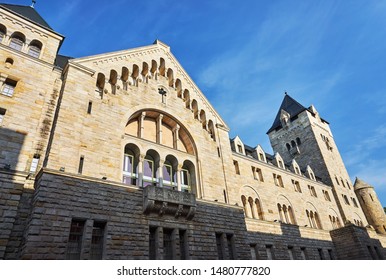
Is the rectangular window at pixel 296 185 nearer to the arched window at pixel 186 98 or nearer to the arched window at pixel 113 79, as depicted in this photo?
the arched window at pixel 186 98

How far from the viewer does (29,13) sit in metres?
18.9

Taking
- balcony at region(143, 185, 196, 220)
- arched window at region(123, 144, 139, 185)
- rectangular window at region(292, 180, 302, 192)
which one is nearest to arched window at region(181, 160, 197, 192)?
balcony at region(143, 185, 196, 220)

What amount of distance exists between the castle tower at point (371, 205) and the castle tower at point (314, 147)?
2779 millimetres

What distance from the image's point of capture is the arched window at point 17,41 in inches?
640

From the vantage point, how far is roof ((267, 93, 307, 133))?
49.9m

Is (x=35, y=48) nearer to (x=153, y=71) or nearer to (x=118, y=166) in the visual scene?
(x=153, y=71)

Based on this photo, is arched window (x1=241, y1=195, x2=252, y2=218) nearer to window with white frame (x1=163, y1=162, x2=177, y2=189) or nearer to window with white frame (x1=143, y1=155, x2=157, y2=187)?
window with white frame (x1=163, y1=162, x2=177, y2=189)

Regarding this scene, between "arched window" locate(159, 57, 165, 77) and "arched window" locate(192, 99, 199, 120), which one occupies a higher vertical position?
"arched window" locate(159, 57, 165, 77)

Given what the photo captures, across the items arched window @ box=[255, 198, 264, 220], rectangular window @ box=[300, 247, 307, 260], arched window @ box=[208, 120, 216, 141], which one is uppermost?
arched window @ box=[208, 120, 216, 141]

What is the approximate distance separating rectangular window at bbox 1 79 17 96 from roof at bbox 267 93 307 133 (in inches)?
1779

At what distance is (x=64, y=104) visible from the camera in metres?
14.9

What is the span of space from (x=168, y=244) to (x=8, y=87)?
12593 millimetres

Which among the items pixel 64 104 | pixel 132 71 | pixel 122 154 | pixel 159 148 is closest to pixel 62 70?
pixel 64 104
